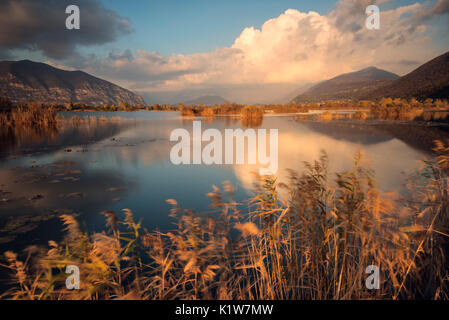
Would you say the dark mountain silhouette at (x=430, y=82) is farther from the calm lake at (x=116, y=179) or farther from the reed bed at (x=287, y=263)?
the reed bed at (x=287, y=263)

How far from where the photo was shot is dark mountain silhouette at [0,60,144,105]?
9694cm

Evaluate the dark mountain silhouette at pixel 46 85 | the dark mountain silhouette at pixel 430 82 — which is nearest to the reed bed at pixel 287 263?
the dark mountain silhouette at pixel 46 85

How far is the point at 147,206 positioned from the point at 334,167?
29.4 ft

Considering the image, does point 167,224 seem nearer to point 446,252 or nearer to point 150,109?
point 446,252

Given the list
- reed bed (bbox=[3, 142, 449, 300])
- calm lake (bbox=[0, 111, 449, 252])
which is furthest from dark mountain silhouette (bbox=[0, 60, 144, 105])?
reed bed (bbox=[3, 142, 449, 300])

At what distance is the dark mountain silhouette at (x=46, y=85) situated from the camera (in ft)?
318

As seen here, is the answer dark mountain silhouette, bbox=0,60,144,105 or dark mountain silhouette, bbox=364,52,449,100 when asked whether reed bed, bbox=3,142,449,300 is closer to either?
dark mountain silhouette, bbox=0,60,144,105

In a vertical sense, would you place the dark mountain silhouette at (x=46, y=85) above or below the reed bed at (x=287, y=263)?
above

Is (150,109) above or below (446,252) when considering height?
above

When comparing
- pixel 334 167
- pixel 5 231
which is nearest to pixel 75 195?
pixel 5 231

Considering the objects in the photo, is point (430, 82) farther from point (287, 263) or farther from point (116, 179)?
point (116, 179)

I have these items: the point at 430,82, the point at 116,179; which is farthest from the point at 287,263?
the point at 430,82
